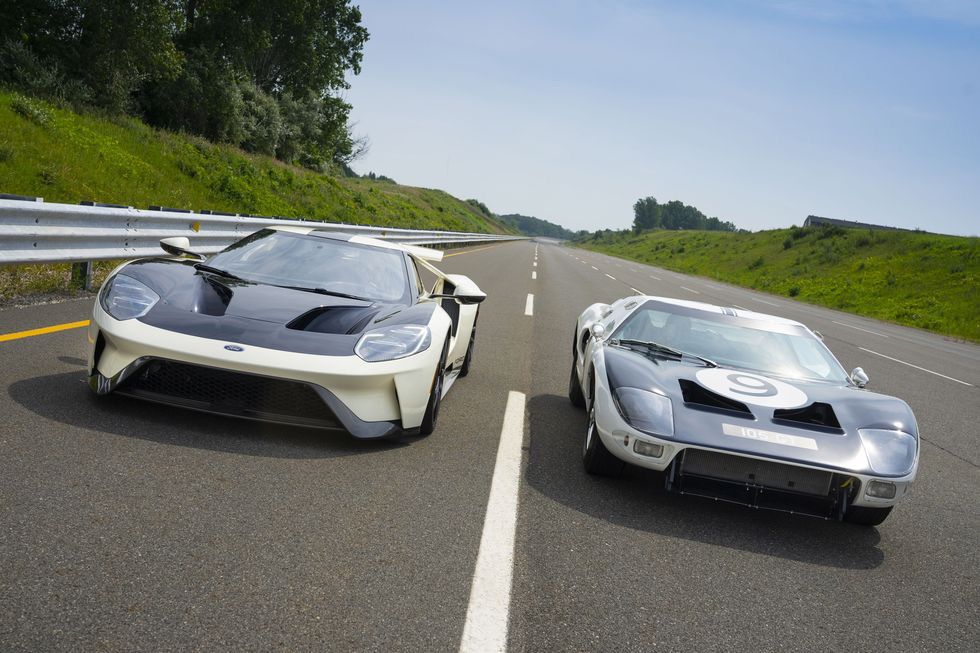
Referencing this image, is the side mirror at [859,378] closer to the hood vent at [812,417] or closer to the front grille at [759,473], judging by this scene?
the hood vent at [812,417]

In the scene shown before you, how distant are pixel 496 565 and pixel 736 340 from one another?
2.93 meters

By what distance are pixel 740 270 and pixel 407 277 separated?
56.9 m

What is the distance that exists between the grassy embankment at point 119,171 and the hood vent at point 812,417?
687 cm

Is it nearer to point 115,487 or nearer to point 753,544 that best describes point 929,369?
point 753,544

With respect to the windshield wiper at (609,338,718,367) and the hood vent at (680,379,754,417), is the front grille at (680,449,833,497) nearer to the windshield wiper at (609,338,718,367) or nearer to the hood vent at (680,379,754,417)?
the hood vent at (680,379,754,417)

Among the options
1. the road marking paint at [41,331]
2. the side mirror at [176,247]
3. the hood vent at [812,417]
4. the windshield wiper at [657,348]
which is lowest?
the road marking paint at [41,331]

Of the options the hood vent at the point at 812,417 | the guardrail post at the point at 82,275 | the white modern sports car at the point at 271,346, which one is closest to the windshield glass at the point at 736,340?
the hood vent at the point at 812,417

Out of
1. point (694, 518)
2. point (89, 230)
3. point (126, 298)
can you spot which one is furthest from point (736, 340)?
point (89, 230)

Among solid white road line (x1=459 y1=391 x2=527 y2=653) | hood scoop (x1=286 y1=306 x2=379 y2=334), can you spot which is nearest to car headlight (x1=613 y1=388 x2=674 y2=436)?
solid white road line (x1=459 y1=391 x2=527 y2=653)

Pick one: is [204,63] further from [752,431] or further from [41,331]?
[752,431]

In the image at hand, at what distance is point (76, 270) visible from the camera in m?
8.38

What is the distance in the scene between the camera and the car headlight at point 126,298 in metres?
4.10

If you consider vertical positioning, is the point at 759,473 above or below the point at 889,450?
below

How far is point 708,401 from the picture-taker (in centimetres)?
418
